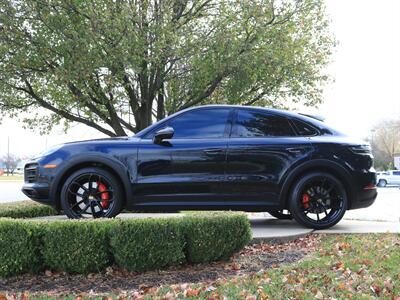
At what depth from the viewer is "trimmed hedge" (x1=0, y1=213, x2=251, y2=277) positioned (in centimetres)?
480

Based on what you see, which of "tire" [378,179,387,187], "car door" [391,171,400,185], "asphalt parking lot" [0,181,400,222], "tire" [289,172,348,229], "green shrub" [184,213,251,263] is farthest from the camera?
"tire" [378,179,387,187]

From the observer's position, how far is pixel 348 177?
6395 millimetres

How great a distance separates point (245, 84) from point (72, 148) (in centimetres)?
635

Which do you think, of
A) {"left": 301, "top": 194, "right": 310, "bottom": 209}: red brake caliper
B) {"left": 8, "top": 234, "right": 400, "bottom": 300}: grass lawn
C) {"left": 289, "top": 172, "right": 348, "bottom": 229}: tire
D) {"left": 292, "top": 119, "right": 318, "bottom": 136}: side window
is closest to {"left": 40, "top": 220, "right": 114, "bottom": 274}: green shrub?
{"left": 8, "top": 234, "right": 400, "bottom": 300}: grass lawn

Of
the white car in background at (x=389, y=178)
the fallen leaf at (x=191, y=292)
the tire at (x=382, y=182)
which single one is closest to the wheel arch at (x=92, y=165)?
the fallen leaf at (x=191, y=292)

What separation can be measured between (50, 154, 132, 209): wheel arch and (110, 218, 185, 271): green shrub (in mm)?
1369

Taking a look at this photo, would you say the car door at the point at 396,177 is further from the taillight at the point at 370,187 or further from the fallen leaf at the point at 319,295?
the fallen leaf at the point at 319,295

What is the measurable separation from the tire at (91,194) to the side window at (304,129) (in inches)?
96.6

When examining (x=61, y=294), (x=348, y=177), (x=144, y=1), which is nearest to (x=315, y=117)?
(x=348, y=177)

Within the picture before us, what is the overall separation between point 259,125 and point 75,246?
2959 millimetres

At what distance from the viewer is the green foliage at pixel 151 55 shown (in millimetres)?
10141

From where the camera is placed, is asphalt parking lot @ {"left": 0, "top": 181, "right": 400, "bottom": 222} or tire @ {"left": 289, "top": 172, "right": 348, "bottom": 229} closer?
tire @ {"left": 289, "top": 172, "right": 348, "bottom": 229}

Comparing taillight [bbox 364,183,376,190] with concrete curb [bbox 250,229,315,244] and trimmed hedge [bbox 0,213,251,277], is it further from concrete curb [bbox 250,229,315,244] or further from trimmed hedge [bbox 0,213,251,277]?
trimmed hedge [bbox 0,213,251,277]

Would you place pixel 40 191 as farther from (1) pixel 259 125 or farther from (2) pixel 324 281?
(2) pixel 324 281
